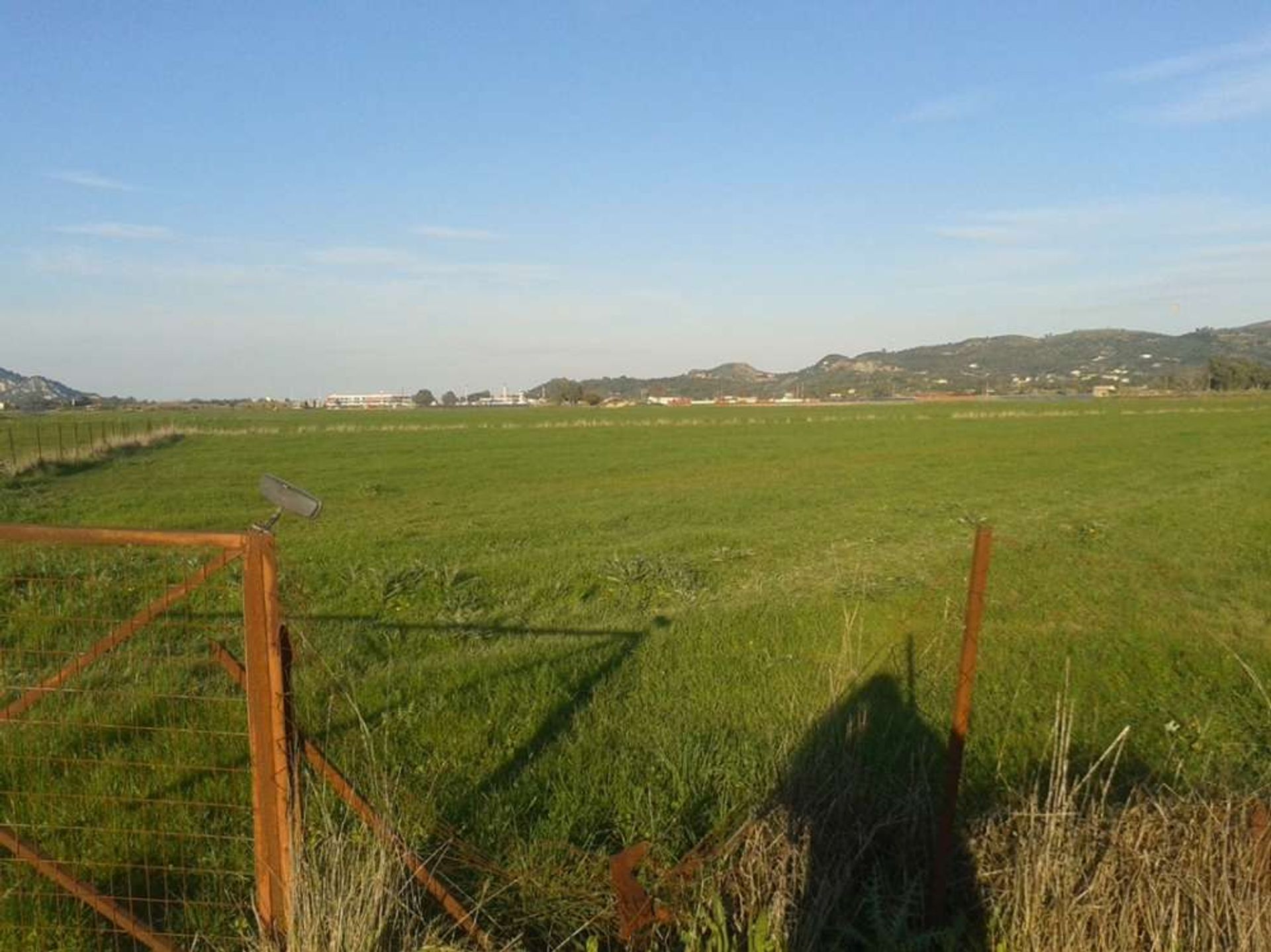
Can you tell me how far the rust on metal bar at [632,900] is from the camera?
3.61 metres

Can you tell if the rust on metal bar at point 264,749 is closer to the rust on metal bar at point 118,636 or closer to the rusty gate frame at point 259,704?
the rusty gate frame at point 259,704

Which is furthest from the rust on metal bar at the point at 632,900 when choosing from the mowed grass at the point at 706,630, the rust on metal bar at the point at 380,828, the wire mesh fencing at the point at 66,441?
the wire mesh fencing at the point at 66,441

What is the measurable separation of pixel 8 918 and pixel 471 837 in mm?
1889

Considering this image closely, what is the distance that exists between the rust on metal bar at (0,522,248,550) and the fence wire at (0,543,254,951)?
1.50ft

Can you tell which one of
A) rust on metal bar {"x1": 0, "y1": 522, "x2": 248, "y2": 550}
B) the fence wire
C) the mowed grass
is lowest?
the mowed grass

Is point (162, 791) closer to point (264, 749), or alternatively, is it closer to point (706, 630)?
point (264, 749)

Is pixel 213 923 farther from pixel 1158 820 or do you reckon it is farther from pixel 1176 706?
pixel 1176 706

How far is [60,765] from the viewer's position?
5.46 metres

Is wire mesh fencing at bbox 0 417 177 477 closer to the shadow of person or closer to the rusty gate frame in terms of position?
the rusty gate frame

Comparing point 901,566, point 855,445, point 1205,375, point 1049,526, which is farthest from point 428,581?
point 1205,375

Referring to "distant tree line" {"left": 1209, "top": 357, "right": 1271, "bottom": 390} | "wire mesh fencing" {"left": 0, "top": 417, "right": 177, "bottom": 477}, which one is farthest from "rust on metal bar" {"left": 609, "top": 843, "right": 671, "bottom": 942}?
"distant tree line" {"left": 1209, "top": 357, "right": 1271, "bottom": 390}

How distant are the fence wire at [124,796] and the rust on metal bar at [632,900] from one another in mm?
1393

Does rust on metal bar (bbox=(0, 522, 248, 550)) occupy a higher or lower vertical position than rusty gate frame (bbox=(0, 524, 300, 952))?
higher

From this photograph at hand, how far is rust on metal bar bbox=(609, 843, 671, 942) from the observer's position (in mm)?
3607
